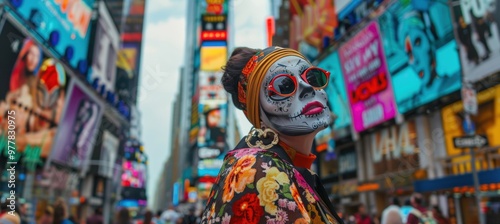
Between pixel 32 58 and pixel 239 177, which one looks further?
pixel 32 58

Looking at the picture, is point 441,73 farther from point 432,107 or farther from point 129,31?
point 129,31

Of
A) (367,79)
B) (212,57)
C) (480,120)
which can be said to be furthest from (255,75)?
(212,57)

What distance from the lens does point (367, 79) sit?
18750 mm

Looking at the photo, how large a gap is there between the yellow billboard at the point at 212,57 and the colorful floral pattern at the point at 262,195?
75.8 metres

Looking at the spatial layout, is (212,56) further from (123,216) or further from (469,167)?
(123,216)

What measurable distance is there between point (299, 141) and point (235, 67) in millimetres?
532

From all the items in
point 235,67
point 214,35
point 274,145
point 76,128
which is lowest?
point 274,145

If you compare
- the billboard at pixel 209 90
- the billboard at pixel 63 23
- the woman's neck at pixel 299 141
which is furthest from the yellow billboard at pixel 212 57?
the woman's neck at pixel 299 141

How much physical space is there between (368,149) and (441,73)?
9111 mm

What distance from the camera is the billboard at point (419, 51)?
14.2 meters

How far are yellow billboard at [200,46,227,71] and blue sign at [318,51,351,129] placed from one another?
5605 centimetres

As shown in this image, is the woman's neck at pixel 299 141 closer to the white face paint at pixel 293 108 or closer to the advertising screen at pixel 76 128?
the white face paint at pixel 293 108

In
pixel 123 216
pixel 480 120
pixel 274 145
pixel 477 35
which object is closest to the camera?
pixel 274 145

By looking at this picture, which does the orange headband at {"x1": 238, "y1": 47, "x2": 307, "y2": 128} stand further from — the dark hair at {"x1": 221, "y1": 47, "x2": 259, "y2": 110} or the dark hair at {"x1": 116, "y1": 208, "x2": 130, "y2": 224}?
the dark hair at {"x1": 116, "y1": 208, "x2": 130, "y2": 224}
